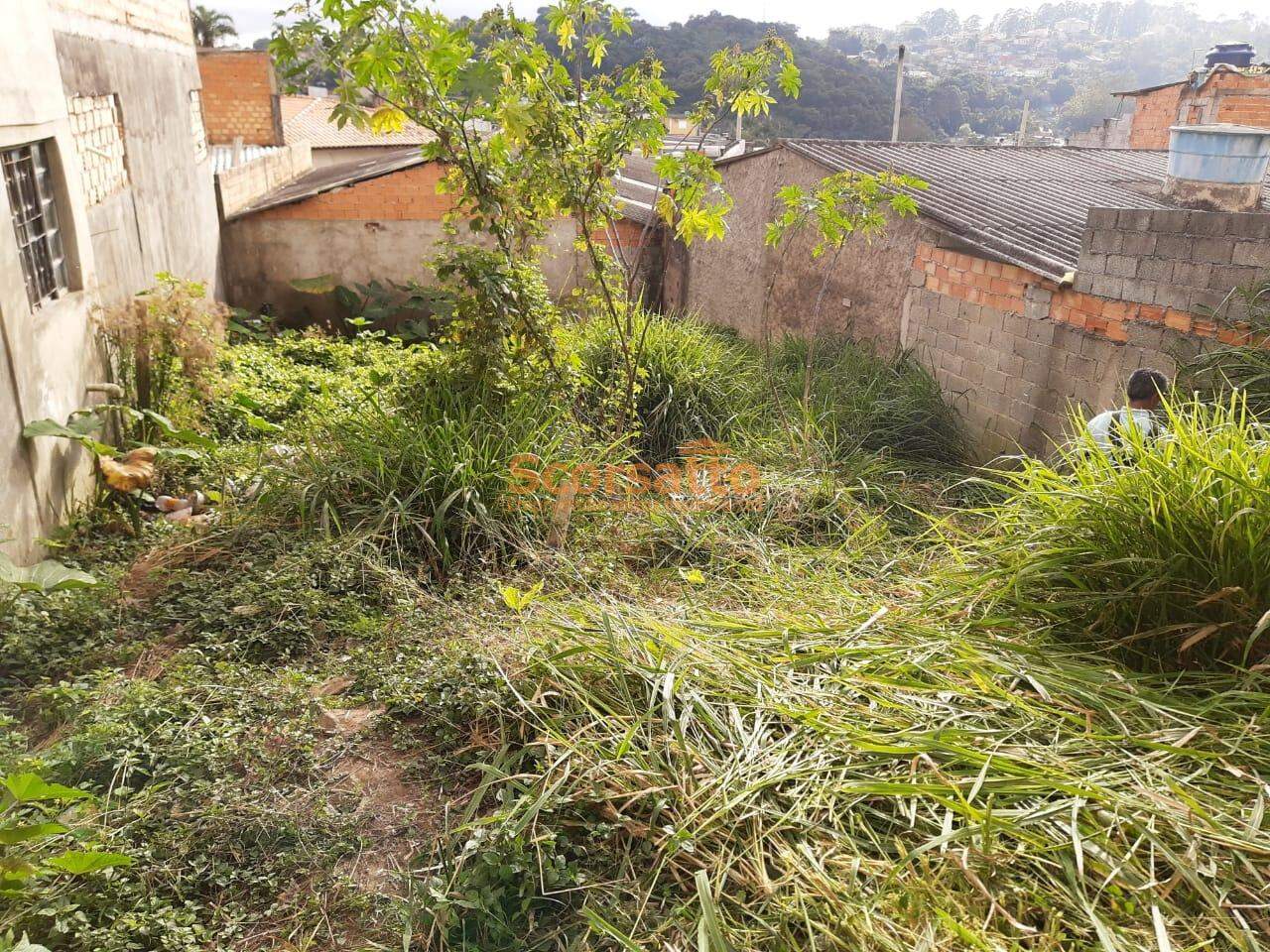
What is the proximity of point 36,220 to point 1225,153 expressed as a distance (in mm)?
9078

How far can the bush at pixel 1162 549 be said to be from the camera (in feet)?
9.14

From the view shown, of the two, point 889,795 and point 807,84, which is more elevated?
point 807,84

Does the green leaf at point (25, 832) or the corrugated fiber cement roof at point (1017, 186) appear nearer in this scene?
the green leaf at point (25, 832)

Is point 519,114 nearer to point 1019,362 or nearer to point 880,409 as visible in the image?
point 880,409

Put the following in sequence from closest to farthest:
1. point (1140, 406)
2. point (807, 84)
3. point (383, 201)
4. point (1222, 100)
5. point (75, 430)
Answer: point (1140, 406) → point (75, 430) → point (383, 201) → point (1222, 100) → point (807, 84)

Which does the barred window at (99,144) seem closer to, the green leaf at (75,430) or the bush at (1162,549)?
the green leaf at (75,430)

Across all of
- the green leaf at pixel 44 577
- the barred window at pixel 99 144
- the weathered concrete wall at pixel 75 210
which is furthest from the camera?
the barred window at pixel 99 144

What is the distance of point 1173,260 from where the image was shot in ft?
17.5

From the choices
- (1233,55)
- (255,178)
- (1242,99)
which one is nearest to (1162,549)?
(255,178)

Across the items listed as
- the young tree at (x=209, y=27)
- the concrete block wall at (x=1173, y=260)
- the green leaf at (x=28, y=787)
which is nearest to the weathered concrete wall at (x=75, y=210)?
the green leaf at (x=28, y=787)

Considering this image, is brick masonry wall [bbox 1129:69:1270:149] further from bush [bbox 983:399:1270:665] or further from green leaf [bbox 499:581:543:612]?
green leaf [bbox 499:581:543:612]

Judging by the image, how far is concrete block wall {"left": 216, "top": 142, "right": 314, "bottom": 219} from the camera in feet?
34.7

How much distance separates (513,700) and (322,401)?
12.1 feet

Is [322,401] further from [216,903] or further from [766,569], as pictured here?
[216,903]
